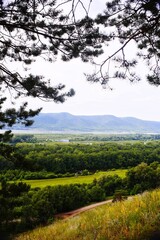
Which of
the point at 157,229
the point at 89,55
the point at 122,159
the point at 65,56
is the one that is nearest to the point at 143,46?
the point at 89,55

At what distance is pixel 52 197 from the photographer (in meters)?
31.7

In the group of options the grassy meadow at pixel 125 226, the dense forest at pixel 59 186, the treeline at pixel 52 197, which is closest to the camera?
the grassy meadow at pixel 125 226

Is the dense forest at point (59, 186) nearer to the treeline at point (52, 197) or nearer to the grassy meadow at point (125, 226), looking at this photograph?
the treeline at point (52, 197)

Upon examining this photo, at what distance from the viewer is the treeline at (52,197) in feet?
39.0

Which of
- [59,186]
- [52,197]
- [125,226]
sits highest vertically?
[125,226]

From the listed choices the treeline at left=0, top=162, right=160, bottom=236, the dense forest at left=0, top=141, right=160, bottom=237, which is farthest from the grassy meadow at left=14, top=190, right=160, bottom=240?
the treeline at left=0, top=162, right=160, bottom=236

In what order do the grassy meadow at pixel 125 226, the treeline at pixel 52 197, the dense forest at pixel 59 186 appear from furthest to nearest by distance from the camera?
the treeline at pixel 52 197 < the dense forest at pixel 59 186 < the grassy meadow at pixel 125 226

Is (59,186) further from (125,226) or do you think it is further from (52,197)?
(125,226)

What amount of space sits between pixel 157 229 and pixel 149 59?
12.1 ft

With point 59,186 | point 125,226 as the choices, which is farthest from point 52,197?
point 125,226

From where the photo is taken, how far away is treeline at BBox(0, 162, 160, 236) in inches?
468

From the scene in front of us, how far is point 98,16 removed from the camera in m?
6.34

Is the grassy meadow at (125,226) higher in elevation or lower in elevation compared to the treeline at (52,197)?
higher

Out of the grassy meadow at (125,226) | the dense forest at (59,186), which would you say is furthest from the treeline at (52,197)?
the grassy meadow at (125,226)
